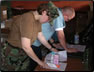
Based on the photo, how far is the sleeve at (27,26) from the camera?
134 centimetres

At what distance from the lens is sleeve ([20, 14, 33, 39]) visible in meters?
1.34

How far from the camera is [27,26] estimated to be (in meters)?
1.35

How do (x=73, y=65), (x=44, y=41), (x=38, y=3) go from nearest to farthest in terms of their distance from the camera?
1. (x=73, y=65)
2. (x=44, y=41)
3. (x=38, y=3)

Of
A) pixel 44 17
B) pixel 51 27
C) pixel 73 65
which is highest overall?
pixel 44 17

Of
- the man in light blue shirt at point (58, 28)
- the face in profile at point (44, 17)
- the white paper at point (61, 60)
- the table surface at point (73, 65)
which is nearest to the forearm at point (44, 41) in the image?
the man in light blue shirt at point (58, 28)

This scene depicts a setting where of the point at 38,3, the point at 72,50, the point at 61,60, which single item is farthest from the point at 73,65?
the point at 38,3

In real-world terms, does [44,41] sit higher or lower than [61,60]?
higher

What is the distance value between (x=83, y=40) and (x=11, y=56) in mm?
835

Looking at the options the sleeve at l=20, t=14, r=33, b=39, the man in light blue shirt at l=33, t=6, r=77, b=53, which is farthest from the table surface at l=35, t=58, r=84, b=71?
the sleeve at l=20, t=14, r=33, b=39

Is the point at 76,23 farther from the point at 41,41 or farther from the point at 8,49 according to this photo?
the point at 8,49

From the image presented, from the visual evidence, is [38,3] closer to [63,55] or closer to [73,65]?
[63,55]

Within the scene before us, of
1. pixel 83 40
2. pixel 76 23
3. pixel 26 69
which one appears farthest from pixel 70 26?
pixel 26 69

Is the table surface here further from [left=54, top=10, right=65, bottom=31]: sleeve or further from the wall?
the wall

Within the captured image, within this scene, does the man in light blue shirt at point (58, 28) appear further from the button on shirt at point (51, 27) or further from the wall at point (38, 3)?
the wall at point (38, 3)
